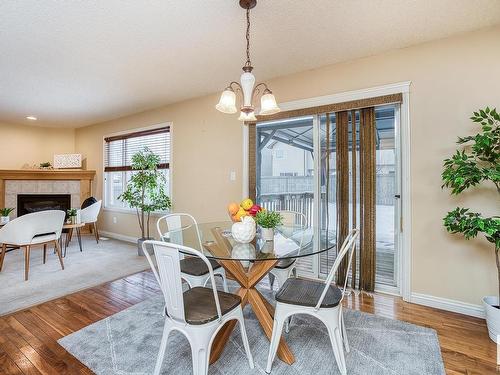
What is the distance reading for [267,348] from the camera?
189cm

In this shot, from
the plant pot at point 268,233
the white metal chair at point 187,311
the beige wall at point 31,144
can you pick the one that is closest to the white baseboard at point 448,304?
the plant pot at point 268,233

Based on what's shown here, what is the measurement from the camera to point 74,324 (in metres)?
2.24

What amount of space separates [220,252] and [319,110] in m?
2.05

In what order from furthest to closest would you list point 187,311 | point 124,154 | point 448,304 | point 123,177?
point 123,177 < point 124,154 < point 448,304 < point 187,311

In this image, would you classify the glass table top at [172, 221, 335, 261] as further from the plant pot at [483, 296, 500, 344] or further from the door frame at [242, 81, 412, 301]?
the plant pot at [483, 296, 500, 344]

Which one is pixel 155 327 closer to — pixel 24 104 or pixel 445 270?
pixel 445 270

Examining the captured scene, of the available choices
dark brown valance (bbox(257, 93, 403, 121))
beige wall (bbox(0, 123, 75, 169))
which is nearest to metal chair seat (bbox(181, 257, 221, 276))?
dark brown valance (bbox(257, 93, 403, 121))

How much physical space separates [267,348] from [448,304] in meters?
1.74

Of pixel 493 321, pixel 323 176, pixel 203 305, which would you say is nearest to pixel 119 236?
pixel 323 176

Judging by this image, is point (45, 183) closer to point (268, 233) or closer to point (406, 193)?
point (268, 233)

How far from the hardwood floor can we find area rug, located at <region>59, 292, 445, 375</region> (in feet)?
0.31

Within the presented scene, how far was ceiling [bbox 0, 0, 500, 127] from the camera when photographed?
6.62 feet

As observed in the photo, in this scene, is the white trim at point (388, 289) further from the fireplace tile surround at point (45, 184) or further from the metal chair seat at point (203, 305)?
the fireplace tile surround at point (45, 184)

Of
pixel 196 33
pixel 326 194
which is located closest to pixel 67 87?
pixel 196 33
